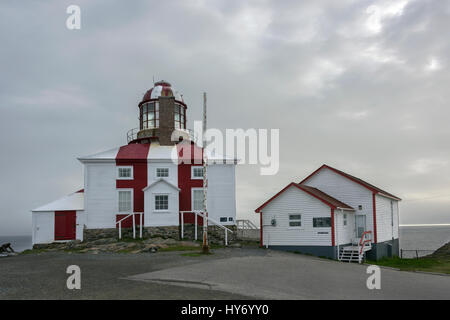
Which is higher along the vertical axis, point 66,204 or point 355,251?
point 66,204

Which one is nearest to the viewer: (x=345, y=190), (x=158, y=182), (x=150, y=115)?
(x=345, y=190)

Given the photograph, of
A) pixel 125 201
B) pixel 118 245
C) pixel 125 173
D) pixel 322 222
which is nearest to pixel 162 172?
pixel 125 173

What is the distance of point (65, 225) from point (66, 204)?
64.0 inches

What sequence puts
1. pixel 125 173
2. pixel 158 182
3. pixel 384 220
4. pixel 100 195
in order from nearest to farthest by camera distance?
pixel 384 220 → pixel 158 182 → pixel 100 195 → pixel 125 173

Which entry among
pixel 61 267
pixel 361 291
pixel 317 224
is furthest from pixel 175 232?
pixel 361 291

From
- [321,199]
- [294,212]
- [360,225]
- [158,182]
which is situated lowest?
[360,225]

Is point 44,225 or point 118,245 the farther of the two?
point 44,225

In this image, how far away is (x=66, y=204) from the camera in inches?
1211

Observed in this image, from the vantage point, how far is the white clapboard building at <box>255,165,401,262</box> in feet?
78.5

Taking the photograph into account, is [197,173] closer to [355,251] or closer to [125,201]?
[125,201]

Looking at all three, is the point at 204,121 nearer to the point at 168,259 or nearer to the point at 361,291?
the point at 168,259

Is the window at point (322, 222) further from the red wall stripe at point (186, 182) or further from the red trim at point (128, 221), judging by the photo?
Answer: the red trim at point (128, 221)

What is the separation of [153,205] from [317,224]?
12255mm
